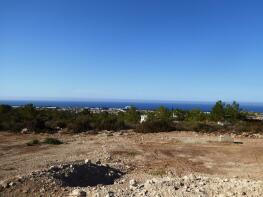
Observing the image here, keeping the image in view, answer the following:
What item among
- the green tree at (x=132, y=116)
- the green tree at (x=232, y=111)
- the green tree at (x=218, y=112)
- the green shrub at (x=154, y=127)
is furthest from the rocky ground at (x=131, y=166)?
the green tree at (x=232, y=111)

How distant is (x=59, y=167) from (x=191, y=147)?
11269 millimetres

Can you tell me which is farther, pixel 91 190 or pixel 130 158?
pixel 130 158

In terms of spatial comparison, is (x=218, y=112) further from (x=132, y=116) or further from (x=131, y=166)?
(x=131, y=166)

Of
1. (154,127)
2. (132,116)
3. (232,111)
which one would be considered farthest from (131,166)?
(232,111)

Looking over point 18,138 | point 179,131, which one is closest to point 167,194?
point 18,138

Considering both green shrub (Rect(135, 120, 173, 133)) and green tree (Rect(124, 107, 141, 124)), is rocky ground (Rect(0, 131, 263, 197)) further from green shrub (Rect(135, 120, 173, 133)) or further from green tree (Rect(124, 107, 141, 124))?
green tree (Rect(124, 107, 141, 124))

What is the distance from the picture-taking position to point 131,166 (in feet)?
54.9

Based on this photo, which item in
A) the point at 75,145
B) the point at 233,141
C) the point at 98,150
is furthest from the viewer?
the point at 233,141

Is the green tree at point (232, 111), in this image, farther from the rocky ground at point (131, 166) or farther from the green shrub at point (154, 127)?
the rocky ground at point (131, 166)

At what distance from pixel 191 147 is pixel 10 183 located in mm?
13672

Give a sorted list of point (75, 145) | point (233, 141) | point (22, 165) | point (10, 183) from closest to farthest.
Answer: point (10, 183), point (22, 165), point (75, 145), point (233, 141)

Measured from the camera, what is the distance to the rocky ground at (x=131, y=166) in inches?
432

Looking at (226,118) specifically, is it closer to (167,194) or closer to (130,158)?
(130,158)

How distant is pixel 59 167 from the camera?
13.5m
